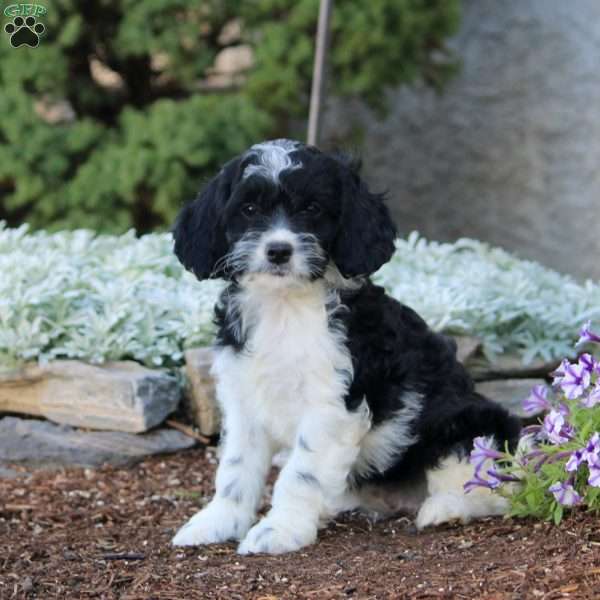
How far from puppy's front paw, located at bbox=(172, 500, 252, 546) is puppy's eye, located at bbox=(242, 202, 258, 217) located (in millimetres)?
1092

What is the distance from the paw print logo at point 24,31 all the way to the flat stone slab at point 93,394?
2751mm

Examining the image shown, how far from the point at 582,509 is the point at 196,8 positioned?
573 cm

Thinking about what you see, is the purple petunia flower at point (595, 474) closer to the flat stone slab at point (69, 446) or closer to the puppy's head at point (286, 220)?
the puppy's head at point (286, 220)

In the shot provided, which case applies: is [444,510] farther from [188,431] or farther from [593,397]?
[188,431]

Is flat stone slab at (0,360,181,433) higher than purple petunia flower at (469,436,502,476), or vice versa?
purple petunia flower at (469,436,502,476)

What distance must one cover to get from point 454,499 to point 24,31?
5326mm

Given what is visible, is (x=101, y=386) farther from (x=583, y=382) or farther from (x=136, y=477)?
(x=583, y=382)

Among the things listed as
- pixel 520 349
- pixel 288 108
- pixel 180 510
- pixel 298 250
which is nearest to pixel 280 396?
pixel 298 250

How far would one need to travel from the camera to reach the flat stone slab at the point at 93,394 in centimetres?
546

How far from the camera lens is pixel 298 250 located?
3.89 meters

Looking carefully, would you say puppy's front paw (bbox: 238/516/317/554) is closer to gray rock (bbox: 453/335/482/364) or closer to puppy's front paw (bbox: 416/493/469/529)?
puppy's front paw (bbox: 416/493/469/529)

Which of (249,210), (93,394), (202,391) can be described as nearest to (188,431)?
(202,391)

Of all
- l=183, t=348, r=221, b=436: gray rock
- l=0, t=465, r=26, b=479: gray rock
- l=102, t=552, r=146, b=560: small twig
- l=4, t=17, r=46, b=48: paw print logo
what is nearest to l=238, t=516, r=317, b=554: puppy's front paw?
l=102, t=552, r=146, b=560: small twig

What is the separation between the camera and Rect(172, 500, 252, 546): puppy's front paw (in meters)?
4.21
